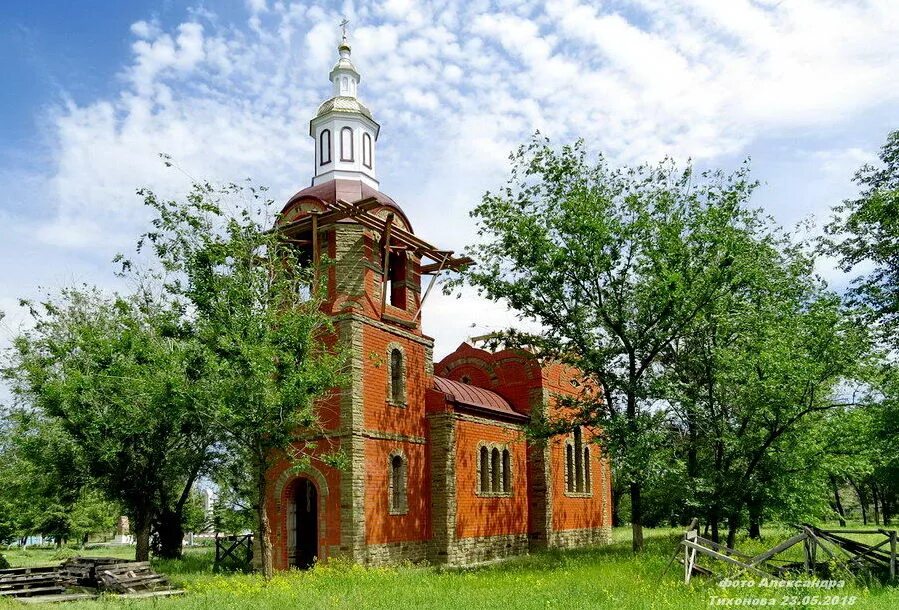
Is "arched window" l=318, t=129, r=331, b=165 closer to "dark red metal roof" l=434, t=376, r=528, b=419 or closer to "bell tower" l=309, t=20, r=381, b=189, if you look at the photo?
"bell tower" l=309, t=20, r=381, b=189

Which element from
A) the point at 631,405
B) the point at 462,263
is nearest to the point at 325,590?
the point at 631,405

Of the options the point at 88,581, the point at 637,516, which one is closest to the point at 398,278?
the point at 637,516

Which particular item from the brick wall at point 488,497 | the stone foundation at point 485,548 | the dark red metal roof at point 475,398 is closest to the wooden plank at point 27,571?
the stone foundation at point 485,548

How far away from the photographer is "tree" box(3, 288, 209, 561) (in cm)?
1934

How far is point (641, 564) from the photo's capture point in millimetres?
18766

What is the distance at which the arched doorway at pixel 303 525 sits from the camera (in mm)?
22562

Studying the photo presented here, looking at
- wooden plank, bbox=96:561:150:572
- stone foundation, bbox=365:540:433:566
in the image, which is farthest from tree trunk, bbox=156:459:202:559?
stone foundation, bbox=365:540:433:566

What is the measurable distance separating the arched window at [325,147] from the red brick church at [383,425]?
48 millimetres

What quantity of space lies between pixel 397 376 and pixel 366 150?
7.71 m

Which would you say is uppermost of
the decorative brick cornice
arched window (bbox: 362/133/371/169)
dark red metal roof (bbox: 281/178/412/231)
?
arched window (bbox: 362/133/371/169)

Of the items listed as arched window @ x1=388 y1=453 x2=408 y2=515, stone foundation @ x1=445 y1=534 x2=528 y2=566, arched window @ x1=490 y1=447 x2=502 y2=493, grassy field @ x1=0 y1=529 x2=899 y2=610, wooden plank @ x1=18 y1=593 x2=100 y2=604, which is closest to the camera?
grassy field @ x1=0 y1=529 x2=899 y2=610

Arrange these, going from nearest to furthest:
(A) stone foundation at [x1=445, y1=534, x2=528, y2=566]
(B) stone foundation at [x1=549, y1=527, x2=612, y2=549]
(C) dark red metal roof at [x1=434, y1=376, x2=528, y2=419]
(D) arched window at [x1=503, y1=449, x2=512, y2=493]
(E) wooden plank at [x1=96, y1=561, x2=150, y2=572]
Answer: (E) wooden plank at [x1=96, y1=561, x2=150, y2=572]
(A) stone foundation at [x1=445, y1=534, x2=528, y2=566]
(C) dark red metal roof at [x1=434, y1=376, x2=528, y2=419]
(D) arched window at [x1=503, y1=449, x2=512, y2=493]
(B) stone foundation at [x1=549, y1=527, x2=612, y2=549]

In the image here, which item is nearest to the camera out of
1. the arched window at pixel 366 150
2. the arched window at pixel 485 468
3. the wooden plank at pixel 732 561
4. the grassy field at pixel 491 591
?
the grassy field at pixel 491 591

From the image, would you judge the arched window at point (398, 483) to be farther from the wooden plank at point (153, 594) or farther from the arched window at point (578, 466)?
the arched window at point (578, 466)
